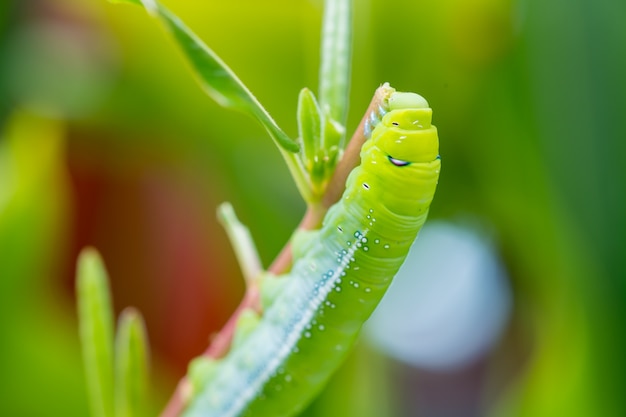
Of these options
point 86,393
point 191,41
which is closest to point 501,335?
point 86,393

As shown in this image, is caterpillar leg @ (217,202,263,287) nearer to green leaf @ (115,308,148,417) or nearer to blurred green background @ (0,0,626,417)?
green leaf @ (115,308,148,417)

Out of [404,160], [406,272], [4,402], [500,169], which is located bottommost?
[4,402]

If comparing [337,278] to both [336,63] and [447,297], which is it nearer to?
[336,63]

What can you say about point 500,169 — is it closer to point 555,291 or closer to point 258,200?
point 555,291

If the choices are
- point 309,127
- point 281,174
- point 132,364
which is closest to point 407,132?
point 309,127

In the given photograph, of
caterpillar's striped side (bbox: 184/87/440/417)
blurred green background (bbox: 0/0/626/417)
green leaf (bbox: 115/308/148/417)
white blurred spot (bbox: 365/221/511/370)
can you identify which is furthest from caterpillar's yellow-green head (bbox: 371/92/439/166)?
white blurred spot (bbox: 365/221/511/370)

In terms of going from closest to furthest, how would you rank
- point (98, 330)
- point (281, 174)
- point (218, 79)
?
point (218, 79) < point (98, 330) < point (281, 174)
